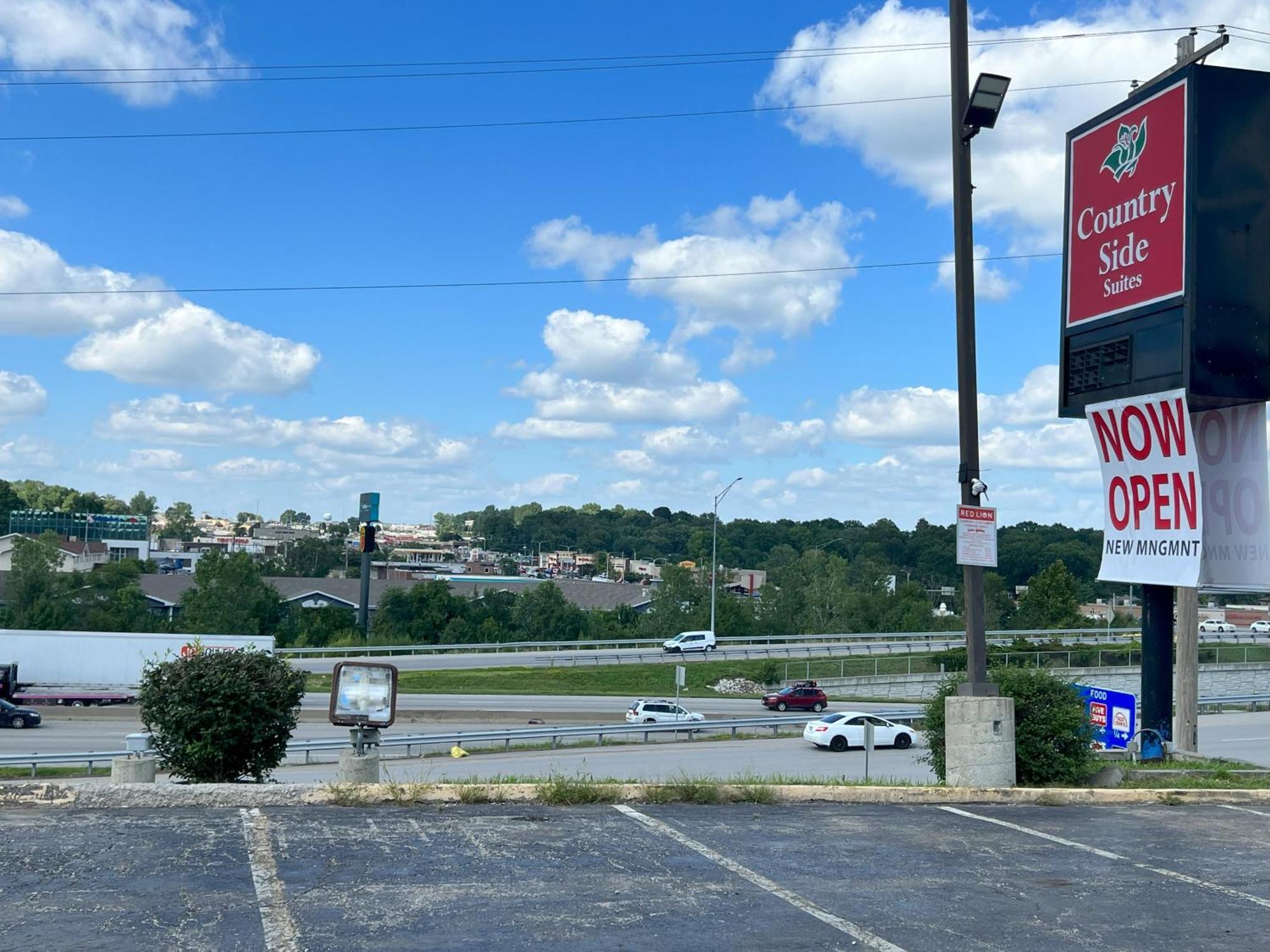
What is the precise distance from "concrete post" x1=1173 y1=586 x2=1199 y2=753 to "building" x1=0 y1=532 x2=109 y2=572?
105 meters

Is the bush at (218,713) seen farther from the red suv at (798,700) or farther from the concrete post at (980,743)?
the red suv at (798,700)

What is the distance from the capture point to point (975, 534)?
42.9 feet

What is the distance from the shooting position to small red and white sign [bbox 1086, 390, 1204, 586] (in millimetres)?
15422

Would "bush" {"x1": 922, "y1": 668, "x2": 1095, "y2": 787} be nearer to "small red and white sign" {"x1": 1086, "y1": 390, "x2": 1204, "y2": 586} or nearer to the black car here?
"small red and white sign" {"x1": 1086, "y1": 390, "x2": 1204, "y2": 586}

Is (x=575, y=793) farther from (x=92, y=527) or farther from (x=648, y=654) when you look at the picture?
(x=92, y=527)

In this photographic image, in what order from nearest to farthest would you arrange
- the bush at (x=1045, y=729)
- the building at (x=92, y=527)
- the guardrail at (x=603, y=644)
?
the bush at (x=1045, y=729) < the guardrail at (x=603, y=644) < the building at (x=92, y=527)

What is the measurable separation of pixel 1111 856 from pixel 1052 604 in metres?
77.5

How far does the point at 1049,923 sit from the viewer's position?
7172 millimetres

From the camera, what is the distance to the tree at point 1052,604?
269 ft

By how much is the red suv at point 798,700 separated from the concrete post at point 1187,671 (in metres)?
21.7

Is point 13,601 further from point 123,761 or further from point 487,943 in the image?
point 487,943

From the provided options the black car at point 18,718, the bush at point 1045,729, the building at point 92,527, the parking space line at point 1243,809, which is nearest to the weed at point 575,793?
the bush at point 1045,729

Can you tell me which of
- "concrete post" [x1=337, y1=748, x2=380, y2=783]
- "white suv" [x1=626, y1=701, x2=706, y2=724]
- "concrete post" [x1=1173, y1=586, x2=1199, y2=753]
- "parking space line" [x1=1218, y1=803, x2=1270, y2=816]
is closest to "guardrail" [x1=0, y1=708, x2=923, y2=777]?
"white suv" [x1=626, y1=701, x2=706, y2=724]

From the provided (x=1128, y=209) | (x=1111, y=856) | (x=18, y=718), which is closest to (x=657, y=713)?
(x=18, y=718)
